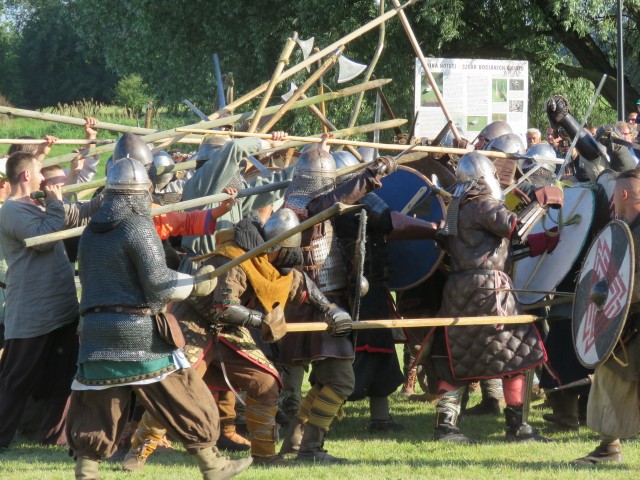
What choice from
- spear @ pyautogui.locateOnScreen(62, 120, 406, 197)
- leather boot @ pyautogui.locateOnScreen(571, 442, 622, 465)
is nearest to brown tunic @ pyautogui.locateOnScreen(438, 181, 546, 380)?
leather boot @ pyautogui.locateOnScreen(571, 442, 622, 465)

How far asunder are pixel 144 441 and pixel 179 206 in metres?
1.19

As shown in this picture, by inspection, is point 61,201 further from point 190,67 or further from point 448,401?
point 190,67

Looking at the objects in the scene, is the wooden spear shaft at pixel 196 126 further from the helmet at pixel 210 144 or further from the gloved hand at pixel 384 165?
the gloved hand at pixel 384 165

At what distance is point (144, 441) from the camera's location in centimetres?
558

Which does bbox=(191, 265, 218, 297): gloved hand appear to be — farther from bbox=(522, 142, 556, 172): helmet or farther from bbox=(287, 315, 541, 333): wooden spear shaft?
bbox=(522, 142, 556, 172): helmet

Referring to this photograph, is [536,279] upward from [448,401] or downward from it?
upward

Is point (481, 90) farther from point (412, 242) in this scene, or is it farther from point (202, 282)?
point (202, 282)

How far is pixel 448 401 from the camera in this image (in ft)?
20.3

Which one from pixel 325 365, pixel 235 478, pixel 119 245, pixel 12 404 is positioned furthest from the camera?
pixel 12 404

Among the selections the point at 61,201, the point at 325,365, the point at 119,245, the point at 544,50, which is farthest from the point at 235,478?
the point at 544,50

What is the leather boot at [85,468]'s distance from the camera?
4.64 m

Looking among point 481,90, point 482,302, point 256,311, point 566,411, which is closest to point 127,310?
point 256,311

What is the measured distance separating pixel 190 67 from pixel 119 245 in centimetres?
1555

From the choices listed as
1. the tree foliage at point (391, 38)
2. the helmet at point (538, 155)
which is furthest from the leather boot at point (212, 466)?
the tree foliage at point (391, 38)
